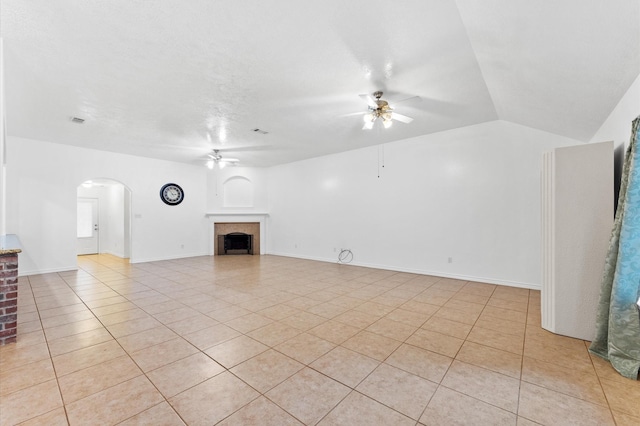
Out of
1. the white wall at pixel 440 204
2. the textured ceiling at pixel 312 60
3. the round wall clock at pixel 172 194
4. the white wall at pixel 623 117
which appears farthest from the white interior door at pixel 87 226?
the white wall at pixel 623 117

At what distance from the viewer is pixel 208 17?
217cm

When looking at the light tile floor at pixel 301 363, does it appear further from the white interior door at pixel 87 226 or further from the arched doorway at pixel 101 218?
the white interior door at pixel 87 226

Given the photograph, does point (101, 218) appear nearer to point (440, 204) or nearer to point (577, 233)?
point (440, 204)

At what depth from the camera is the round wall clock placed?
7.64 metres

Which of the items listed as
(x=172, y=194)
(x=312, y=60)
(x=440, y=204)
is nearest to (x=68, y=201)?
(x=172, y=194)

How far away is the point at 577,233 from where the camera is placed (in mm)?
2719

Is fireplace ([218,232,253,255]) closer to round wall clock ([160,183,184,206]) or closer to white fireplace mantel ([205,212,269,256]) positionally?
white fireplace mantel ([205,212,269,256])

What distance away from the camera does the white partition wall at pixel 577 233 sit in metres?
2.62

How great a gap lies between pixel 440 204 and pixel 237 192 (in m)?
6.38

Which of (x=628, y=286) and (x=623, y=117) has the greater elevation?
(x=623, y=117)

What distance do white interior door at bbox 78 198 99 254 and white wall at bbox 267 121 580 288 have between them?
7.51 metres

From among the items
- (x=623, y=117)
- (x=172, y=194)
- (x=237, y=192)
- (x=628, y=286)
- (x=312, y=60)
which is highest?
(x=312, y=60)

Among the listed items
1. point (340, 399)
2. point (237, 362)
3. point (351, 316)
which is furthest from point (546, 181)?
point (237, 362)

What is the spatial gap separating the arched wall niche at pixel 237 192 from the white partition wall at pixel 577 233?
310 inches
